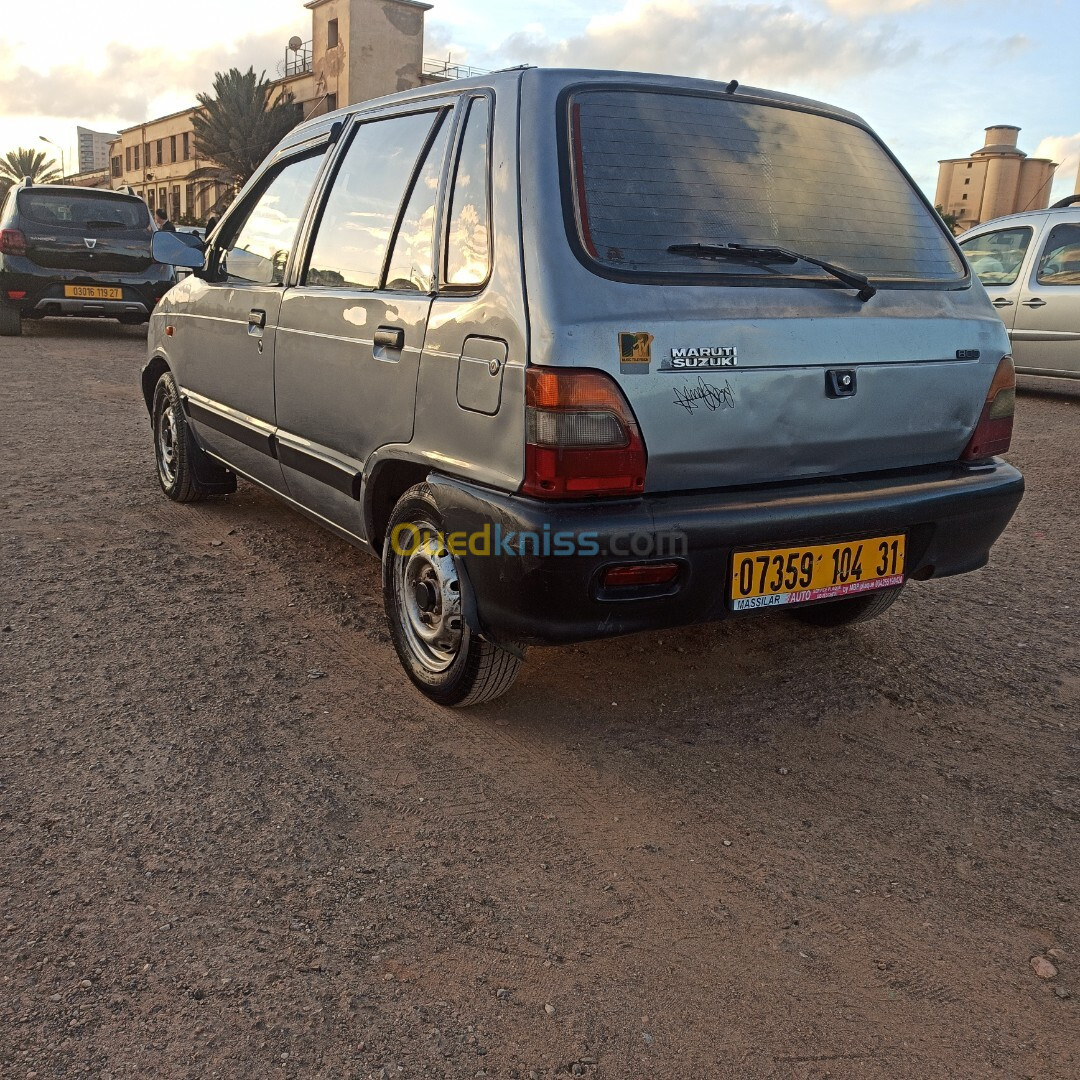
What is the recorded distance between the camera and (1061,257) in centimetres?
996

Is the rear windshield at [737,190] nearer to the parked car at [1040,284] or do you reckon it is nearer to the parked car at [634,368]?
the parked car at [634,368]

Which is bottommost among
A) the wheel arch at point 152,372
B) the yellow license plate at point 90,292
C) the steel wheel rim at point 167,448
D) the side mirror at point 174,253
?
the steel wheel rim at point 167,448

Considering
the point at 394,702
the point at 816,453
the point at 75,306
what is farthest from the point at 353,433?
the point at 75,306

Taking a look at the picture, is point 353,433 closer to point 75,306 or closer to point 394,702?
point 394,702

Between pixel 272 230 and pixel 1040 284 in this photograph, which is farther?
pixel 1040 284

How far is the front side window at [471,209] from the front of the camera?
2803 millimetres

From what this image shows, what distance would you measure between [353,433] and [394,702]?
34.8 inches

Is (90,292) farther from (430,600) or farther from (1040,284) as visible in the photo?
(430,600)

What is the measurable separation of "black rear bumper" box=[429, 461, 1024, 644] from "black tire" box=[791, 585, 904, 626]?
76cm

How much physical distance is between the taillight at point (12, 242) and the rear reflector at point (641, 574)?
11.8 meters

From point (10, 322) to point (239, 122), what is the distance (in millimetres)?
41850

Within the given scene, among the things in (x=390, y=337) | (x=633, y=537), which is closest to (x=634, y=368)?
(x=633, y=537)
